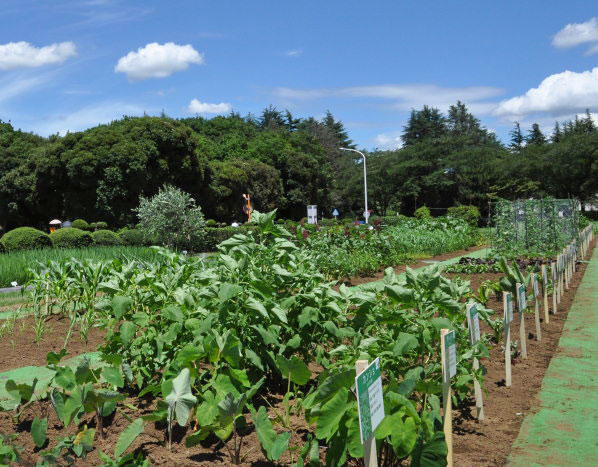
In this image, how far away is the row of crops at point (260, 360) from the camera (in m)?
2.90

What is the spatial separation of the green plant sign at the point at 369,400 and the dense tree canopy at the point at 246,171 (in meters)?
30.6

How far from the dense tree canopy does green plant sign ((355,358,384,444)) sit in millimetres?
30576

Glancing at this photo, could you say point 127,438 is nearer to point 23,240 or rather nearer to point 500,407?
point 500,407

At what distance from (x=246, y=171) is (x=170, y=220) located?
23440 millimetres

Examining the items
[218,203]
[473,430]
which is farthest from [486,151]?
[473,430]

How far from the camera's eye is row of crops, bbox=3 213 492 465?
290cm

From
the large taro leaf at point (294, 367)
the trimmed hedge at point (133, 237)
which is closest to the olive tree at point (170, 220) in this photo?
the trimmed hedge at point (133, 237)

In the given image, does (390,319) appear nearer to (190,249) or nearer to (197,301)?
(197,301)

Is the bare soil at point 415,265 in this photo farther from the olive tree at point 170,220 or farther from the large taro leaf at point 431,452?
the olive tree at point 170,220

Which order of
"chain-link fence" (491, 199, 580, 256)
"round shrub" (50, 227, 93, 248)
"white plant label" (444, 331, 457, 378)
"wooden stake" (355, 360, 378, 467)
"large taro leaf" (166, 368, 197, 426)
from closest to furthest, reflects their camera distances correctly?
"wooden stake" (355, 360, 378, 467)
"large taro leaf" (166, 368, 197, 426)
"white plant label" (444, 331, 457, 378)
"chain-link fence" (491, 199, 580, 256)
"round shrub" (50, 227, 93, 248)

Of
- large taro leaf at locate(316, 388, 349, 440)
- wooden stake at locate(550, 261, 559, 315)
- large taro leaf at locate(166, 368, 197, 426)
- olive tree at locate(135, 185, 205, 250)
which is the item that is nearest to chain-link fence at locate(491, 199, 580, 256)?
wooden stake at locate(550, 261, 559, 315)

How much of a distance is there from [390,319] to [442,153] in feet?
180

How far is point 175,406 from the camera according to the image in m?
3.19

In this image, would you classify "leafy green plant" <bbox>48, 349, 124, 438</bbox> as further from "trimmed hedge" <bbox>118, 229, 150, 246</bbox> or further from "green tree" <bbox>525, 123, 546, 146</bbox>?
"green tree" <bbox>525, 123, 546, 146</bbox>
